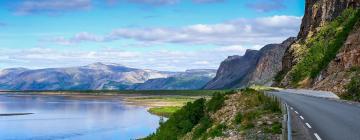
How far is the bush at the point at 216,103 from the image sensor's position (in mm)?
37959

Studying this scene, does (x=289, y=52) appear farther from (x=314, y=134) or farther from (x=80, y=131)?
(x=314, y=134)

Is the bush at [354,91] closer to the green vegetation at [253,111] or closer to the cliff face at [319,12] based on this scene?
the green vegetation at [253,111]

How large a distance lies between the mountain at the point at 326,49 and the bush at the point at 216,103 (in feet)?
68.9

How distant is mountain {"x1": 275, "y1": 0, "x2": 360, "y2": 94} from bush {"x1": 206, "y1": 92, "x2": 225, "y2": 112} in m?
21.0

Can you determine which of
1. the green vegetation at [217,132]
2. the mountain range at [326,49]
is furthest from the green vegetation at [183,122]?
the mountain range at [326,49]

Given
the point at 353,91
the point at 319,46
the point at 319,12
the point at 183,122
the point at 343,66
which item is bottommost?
the point at 183,122

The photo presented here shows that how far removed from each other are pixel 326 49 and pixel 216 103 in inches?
2554

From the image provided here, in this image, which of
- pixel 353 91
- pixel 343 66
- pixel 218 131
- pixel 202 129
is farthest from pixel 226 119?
pixel 343 66

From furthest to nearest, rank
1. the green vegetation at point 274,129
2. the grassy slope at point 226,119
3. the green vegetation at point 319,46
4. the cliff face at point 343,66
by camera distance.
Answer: the green vegetation at point 319,46
the cliff face at point 343,66
the grassy slope at point 226,119
the green vegetation at point 274,129

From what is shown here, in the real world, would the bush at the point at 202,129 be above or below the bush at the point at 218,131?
below

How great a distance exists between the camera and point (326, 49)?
321 feet

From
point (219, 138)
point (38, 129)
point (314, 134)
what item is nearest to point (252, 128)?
point (219, 138)

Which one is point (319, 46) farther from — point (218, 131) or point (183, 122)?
point (218, 131)

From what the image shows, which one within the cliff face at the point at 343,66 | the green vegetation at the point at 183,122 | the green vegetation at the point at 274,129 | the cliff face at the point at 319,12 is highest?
the cliff face at the point at 319,12
